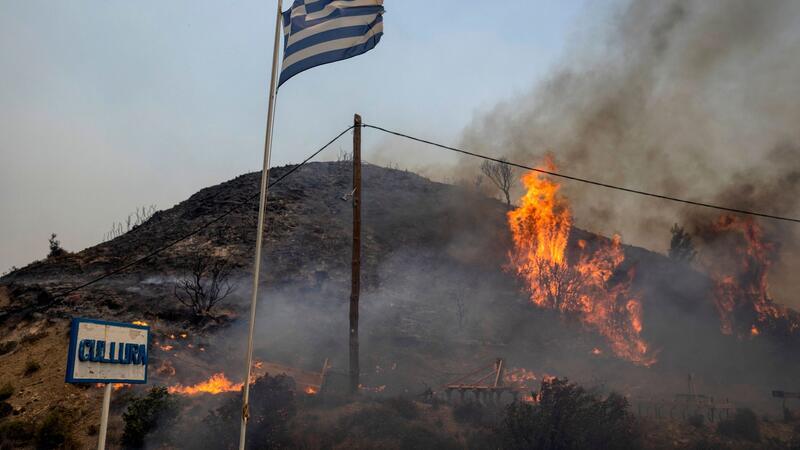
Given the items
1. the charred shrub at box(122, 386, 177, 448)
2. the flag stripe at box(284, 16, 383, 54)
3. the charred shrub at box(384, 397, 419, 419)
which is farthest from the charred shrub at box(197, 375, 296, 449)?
the flag stripe at box(284, 16, 383, 54)

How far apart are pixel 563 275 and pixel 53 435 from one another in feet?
107

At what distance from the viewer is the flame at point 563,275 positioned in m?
39.4

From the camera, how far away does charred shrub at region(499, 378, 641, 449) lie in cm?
1859

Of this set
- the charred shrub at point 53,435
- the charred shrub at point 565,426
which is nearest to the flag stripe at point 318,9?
the charred shrub at point 565,426

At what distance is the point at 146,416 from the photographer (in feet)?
64.1

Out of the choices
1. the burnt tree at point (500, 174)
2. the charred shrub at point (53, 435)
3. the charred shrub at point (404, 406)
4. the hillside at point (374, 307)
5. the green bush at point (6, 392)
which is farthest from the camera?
the burnt tree at point (500, 174)

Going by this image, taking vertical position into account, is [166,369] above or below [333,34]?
below

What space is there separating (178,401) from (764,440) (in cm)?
2161

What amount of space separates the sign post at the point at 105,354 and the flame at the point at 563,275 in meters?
33.3

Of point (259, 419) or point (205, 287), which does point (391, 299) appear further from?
point (259, 419)

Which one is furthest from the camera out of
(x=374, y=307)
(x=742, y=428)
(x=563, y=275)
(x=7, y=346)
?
(x=563, y=275)

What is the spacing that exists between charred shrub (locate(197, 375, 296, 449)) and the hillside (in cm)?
507

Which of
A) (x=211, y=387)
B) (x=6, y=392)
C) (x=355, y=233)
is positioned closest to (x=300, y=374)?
(x=211, y=387)

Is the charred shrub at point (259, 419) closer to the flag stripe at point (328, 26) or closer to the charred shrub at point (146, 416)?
the charred shrub at point (146, 416)
